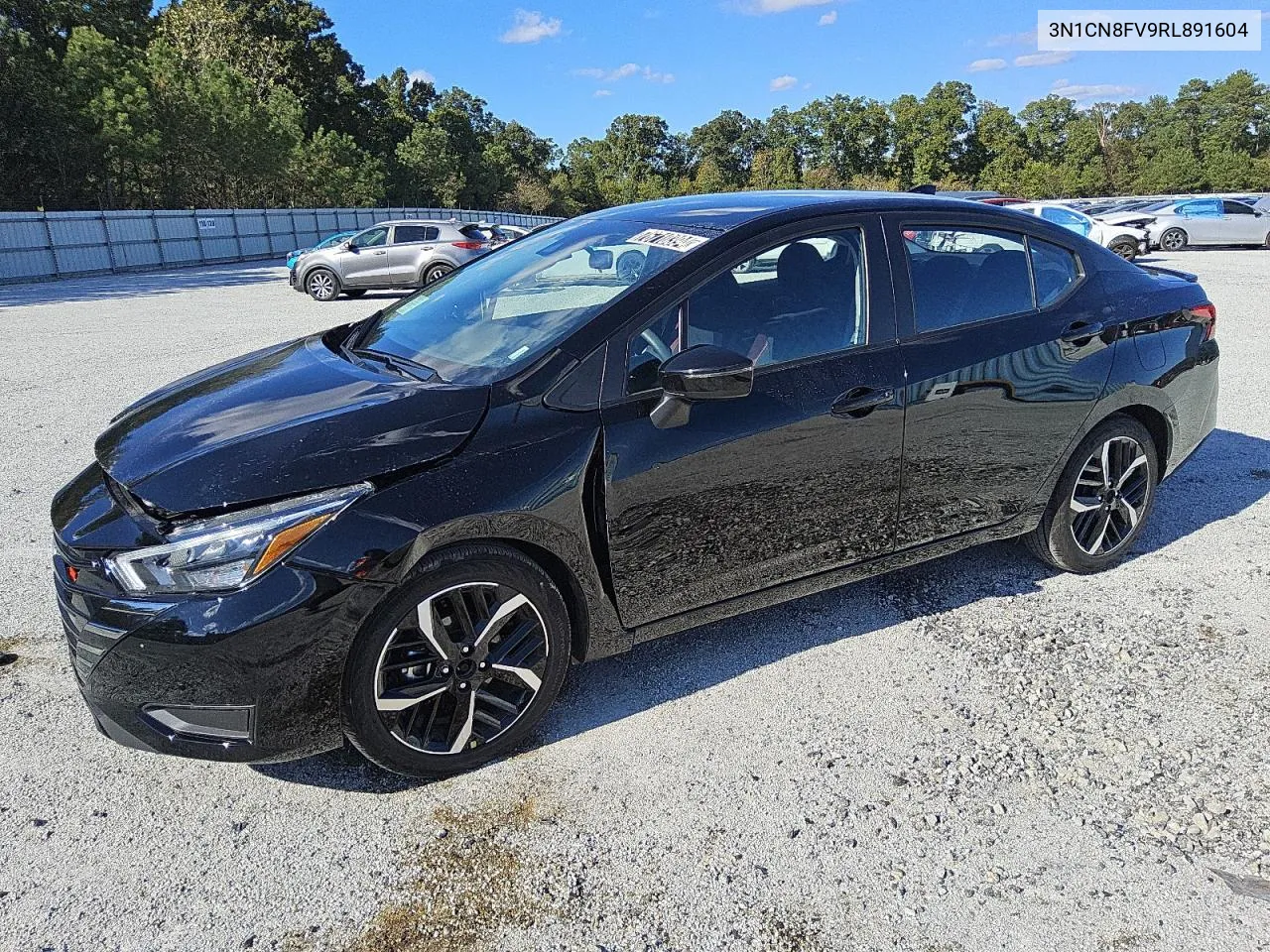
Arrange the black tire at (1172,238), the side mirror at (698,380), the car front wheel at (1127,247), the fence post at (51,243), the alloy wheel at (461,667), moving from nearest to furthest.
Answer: the alloy wheel at (461,667) → the side mirror at (698,380) → the car front wheel at (1127,247) → the fence post at (51,243) → the black tire at (1172,238)

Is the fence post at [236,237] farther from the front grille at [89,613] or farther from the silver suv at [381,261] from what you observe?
the front grille at [89,613]

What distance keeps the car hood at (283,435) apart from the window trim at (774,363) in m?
0.49

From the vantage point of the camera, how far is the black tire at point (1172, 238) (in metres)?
25.7

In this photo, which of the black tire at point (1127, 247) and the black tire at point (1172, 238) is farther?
the black tire at point (1172, 238)

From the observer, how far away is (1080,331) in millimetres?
3805

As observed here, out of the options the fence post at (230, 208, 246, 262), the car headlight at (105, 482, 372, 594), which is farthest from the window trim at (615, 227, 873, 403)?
the fence post at (230, 208, 246, 262)

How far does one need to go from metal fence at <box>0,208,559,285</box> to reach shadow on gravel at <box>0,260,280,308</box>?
71cm

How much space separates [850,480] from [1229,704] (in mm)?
1483

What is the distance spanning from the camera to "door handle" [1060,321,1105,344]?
3.76m

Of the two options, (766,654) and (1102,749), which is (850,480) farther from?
(1102,749)

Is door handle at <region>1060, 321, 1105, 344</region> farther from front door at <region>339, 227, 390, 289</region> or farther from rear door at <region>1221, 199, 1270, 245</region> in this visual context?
rear door at <region>1221, 199, 1270, 245</region>

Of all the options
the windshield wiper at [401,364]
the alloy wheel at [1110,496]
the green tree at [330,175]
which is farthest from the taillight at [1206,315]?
the green tree at [330,175]

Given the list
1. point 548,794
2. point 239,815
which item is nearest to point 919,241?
point 548,794

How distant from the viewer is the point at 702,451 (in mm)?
2955
